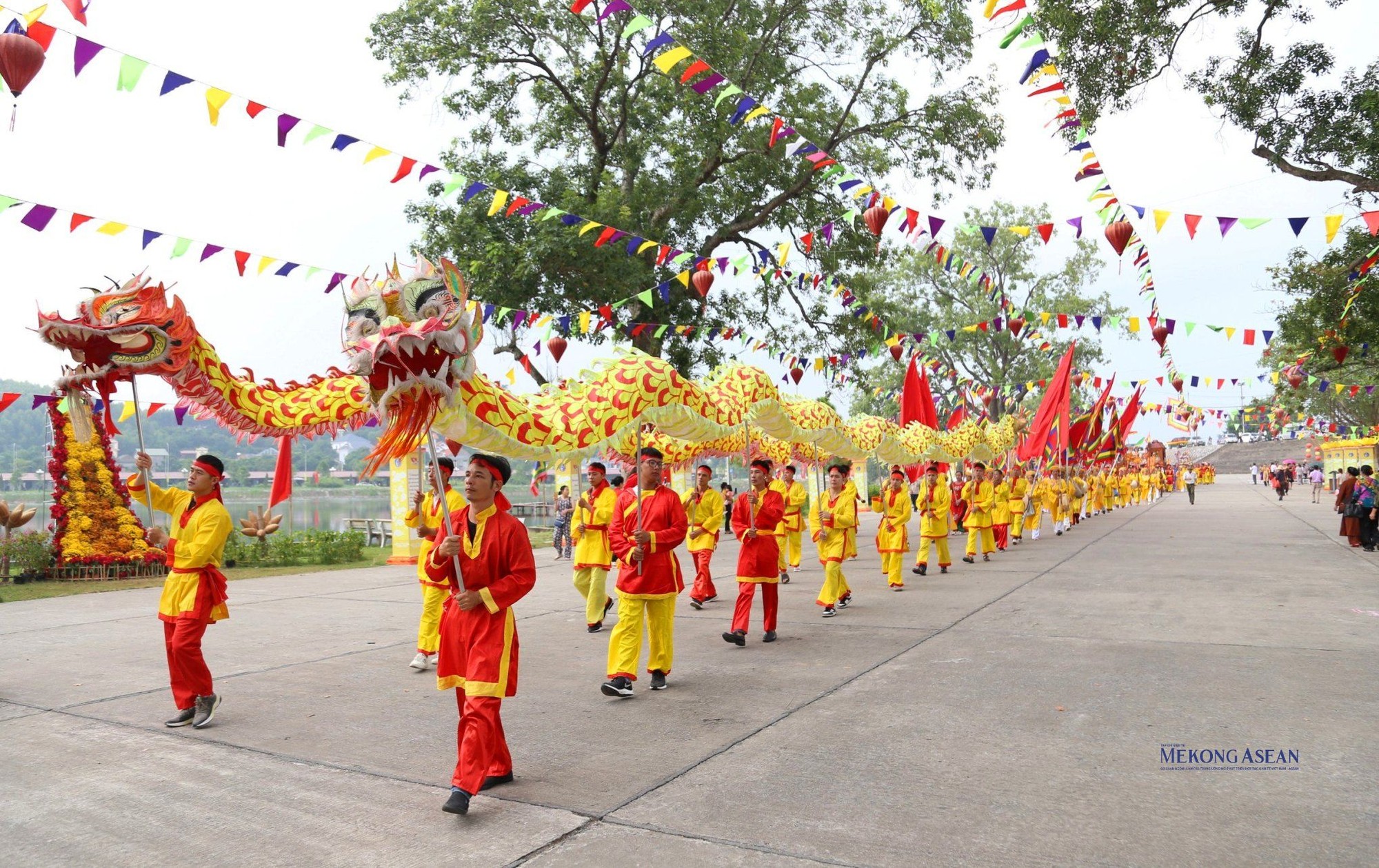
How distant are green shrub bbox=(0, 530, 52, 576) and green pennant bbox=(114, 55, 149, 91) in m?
9.97

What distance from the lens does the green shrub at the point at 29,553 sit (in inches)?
529

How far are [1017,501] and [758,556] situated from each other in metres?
11.5

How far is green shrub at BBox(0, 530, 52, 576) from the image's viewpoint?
44.1 ft

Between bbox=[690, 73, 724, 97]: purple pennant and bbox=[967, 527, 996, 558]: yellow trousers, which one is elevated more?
bbox=[690, 73, 724, 97]: purple pennant

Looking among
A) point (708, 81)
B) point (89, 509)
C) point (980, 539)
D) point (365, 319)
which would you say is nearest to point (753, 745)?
point (365, 319)

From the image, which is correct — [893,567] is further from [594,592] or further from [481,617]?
[481,617]

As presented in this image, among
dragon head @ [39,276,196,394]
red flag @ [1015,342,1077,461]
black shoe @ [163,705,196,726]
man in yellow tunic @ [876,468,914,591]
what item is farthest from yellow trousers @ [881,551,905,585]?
dragon head @ [39,276,196,394]

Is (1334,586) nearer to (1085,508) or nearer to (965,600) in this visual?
(965,600)

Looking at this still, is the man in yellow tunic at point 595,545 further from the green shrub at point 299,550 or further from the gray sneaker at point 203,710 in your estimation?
the green shrub at point 299,550

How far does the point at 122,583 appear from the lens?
13.4 meters

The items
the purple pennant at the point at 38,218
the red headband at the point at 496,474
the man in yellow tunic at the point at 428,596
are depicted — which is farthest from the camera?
the purple pennant at the point at 38,218

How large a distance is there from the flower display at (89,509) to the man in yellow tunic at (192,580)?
382 inches

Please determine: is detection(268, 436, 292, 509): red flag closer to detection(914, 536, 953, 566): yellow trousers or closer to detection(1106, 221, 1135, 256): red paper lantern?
detection(914, 536, 953, 566): yellow trousers

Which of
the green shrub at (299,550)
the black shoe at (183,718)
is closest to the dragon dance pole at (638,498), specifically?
the black shoe at (183,718)
